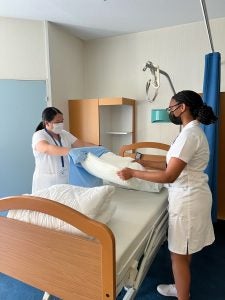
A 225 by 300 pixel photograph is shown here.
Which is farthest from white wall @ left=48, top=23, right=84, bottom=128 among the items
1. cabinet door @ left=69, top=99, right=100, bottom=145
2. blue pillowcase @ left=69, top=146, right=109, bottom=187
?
blue pillowcase @ left=69, top=146, right=109, bottom=187

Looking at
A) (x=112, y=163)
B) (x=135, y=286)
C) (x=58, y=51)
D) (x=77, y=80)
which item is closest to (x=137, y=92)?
(x=77, y=80)

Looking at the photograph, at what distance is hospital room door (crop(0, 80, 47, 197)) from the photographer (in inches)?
98.7

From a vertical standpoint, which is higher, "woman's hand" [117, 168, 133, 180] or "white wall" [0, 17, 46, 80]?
"white wall" [0, 17, 46, 80]

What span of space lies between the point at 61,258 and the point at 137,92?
2478 millimetres

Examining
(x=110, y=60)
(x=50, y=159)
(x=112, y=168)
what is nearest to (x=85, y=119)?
(x=110, y=60)

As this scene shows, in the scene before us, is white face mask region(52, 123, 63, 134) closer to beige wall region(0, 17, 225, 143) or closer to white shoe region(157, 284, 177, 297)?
beige wall region(0, 17, 225, 143)

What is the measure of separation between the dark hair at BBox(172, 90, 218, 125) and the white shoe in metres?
1.15

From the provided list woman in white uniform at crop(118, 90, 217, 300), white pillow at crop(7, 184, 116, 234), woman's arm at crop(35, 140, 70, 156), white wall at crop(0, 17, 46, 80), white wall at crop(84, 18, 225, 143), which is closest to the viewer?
white pillow at crop(7, 184, 116, 234)

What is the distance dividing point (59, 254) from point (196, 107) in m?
1.01

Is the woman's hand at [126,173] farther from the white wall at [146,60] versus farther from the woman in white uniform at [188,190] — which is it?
the white wall at [146,60]

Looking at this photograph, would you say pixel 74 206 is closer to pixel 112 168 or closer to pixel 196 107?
pixel 112 168

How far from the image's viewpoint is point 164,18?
2545 millimetres

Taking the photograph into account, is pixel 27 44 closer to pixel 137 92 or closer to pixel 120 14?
pixel 120 14

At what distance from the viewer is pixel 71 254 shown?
34.5 inches
